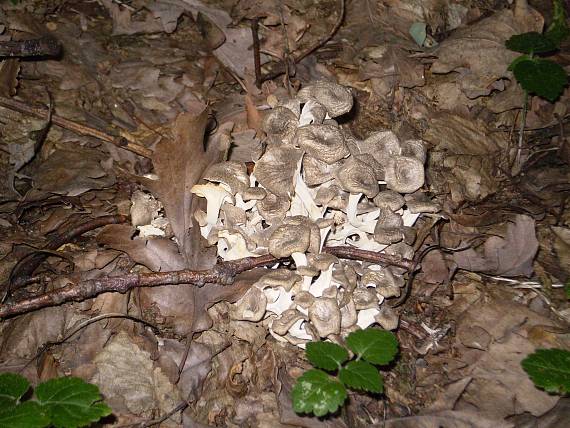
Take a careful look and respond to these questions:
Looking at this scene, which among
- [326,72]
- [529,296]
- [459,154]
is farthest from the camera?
[326,72]

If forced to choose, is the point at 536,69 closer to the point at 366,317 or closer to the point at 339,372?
the point at 366,317

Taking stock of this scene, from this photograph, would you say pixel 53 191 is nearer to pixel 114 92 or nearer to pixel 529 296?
→ pixel 114 92

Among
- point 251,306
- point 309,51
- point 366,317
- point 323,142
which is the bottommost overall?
point 366,317

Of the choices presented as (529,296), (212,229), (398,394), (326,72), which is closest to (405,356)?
(398,394)

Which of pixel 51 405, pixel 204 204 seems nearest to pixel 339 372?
pixel 51 405

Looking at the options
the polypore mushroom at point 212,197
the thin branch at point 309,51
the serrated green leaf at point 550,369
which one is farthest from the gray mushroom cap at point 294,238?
the thin branch at point 309,51

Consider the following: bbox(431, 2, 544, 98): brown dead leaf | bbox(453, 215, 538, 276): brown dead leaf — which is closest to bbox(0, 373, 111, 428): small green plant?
bbox(453, 215, 538, 276): brown dead leaf
